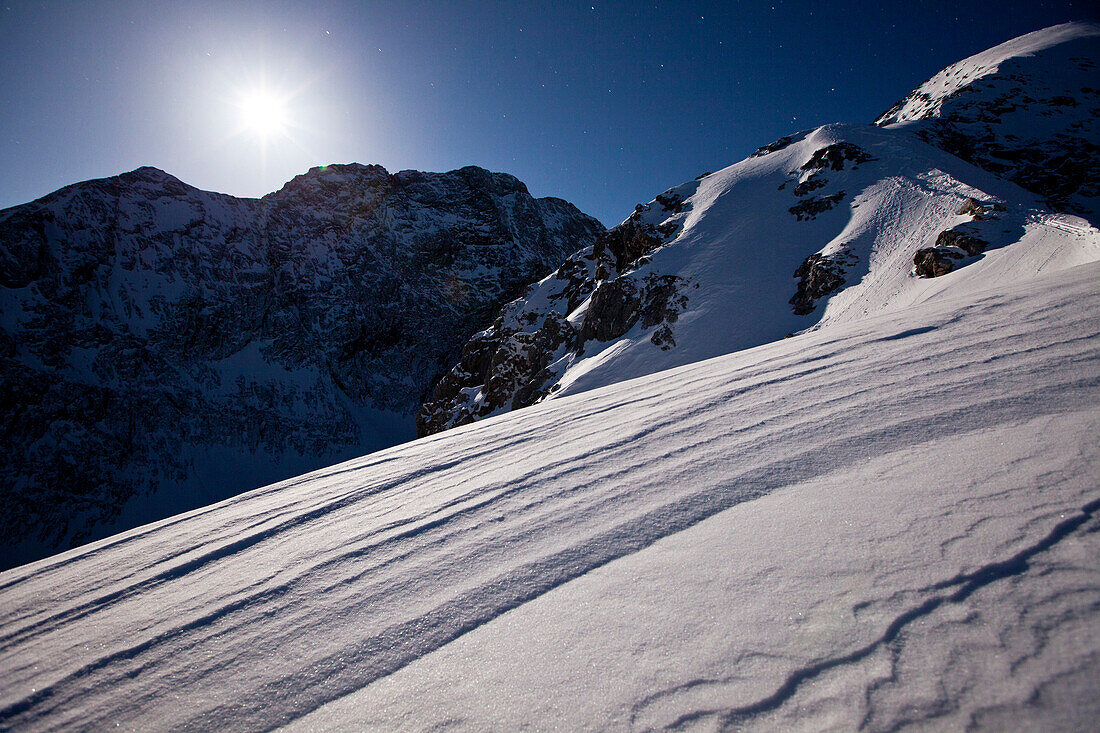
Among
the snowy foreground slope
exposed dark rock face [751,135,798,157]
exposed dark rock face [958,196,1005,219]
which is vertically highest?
exposed dark rock face [751,135,798,157]

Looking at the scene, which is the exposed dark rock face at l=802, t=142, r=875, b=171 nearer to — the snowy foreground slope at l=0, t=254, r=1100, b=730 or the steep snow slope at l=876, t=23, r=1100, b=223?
the steep snow slope at l=876, t=23, r=1100, b=223

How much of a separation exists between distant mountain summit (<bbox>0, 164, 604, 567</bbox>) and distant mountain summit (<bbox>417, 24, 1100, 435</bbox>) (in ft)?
91.1

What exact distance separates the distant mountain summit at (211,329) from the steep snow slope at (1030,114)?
50.9m

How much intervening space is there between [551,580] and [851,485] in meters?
1.27

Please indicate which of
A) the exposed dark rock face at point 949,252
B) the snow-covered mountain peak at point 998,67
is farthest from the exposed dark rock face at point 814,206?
the snow-covered mountain peak at point 998,67

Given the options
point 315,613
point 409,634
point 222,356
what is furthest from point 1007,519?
point 222,356

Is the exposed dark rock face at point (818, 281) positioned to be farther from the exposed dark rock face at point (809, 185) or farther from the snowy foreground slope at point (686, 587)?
the snowy foreground slope at point (686, 587)

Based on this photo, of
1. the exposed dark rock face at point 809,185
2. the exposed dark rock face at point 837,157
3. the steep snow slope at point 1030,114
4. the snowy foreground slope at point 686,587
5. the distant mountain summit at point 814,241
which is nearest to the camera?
the snowy foreground slope at point 686,587

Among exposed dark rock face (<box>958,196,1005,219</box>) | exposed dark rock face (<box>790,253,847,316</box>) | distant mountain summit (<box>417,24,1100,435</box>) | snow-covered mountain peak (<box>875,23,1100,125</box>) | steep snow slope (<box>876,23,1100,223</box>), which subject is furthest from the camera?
snow-covered mountain peak (<box>875,23,1100,125</box>)

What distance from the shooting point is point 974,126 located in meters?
35.4

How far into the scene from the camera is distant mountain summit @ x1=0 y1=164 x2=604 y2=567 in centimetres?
4303

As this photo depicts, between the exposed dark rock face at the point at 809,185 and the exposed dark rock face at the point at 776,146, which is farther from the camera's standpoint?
the exposed dark rock face at the point at 776,146

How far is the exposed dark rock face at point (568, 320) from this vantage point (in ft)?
76.2

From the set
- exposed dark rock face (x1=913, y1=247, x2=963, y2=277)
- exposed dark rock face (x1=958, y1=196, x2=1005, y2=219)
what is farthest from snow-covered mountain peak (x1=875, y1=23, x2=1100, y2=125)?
exposed dark rock face (x1=913, y1=247, x2=963, y2=277)
